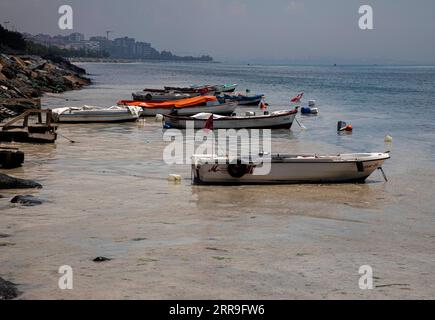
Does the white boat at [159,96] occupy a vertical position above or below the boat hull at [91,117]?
above

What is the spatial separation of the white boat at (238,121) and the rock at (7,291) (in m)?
27.0

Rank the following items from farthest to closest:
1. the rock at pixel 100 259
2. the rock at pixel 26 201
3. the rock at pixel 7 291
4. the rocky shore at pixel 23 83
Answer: the rocky shore at pixel 23 83 < the rock at pixel 26 201 < the rock at pixel 100 259 < the rock at pixel 7 291

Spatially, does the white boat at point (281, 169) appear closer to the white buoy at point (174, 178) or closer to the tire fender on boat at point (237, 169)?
the tire fender on boat at point (237, 169)

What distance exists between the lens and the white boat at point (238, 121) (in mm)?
37500

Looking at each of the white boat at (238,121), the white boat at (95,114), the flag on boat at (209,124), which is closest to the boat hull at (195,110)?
the white boat at (95,114)

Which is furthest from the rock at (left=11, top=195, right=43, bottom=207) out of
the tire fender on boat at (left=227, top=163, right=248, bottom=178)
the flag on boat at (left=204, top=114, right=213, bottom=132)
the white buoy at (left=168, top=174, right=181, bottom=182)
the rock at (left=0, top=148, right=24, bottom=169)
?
the flag on boat at (left=204, top=114, right=213, bottom=132)

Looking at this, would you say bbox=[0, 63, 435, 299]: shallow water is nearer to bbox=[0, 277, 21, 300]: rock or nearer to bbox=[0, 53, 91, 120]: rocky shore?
bbox=[0, 277, 21, 300]: rock

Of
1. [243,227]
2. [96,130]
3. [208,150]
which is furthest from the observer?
[96,130]

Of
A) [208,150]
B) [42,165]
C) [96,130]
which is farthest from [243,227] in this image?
[96,130]

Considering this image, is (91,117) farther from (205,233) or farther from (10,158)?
(205,233)
